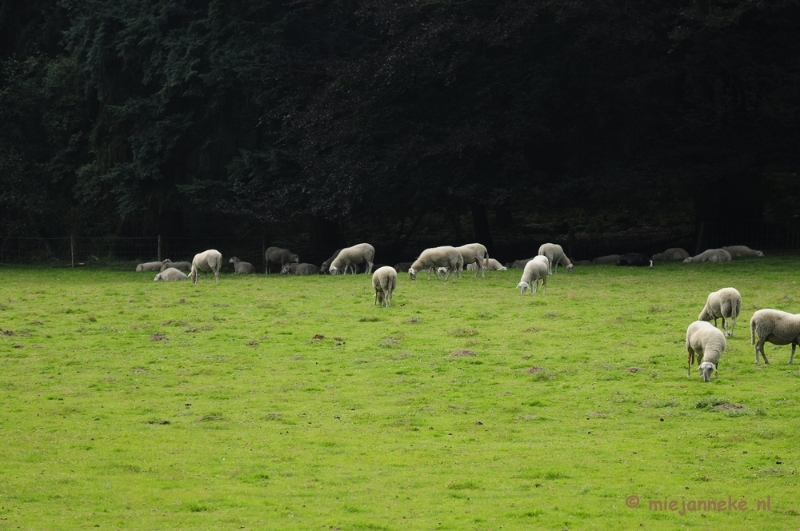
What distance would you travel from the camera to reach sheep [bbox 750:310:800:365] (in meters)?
18.7

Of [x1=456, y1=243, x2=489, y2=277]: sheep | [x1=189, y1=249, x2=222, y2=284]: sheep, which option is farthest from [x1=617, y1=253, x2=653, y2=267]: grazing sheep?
[x1=189, y1=249, x2=222, y2=284]: sheep

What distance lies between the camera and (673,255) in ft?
136

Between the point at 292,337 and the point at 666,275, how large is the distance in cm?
1503

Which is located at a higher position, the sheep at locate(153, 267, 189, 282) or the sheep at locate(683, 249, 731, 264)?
the sheep at locate(683, 249, 731, 264)

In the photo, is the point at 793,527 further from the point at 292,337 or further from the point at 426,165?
the point at 426,165

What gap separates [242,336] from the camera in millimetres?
24984

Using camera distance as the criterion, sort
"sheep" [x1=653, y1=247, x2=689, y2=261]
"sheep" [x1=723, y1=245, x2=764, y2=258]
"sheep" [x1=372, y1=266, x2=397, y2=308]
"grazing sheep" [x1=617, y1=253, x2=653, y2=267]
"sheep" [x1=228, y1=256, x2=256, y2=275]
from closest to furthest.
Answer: "sheep" [x1=372, y1=266, x2=397, y2=308]
"sheep" [x1=723, y1=245, x2=764, y2=258]
"grazing sheep" [x1=617, y1=253, x2=653, y2=267]
"sheep" [x1=653, y1=247, x2=689, y2=261]
"sheep" [x1=228, y1=256, x2=256, y2=275]

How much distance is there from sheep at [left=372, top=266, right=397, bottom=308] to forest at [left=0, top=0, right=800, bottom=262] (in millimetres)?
11787

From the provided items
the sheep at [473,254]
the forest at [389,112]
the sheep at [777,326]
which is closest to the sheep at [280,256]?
the forest at [389,112]

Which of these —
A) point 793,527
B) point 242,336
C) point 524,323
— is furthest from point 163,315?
point 793,527

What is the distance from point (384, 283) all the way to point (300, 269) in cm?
1575

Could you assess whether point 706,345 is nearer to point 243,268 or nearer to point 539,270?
point 539,270

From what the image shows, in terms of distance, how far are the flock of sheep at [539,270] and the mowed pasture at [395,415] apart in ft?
1.76

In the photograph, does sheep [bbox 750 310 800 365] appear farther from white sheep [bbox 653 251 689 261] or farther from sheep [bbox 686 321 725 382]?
white sheep [bbox 653 251 689 261]
